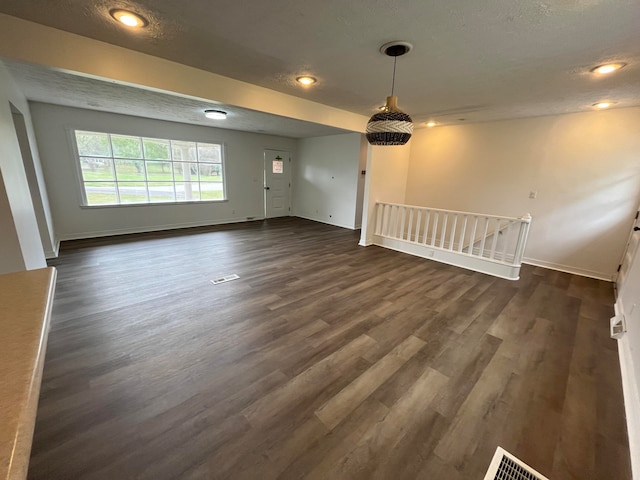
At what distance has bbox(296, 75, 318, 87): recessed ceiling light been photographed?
3.05m

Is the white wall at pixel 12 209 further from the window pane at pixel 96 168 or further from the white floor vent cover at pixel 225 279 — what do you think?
the window pane at pixel 96 168

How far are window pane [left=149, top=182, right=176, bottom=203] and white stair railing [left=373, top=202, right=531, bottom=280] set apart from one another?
15.9 ft

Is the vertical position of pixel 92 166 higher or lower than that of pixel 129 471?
higher

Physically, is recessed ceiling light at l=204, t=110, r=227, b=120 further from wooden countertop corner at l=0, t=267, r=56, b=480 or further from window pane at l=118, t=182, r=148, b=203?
wooden countertop corner at l=0, t=267, r=56, b=480

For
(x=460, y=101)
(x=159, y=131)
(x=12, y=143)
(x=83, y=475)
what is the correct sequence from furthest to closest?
(x=159, y=131), (x=460, y=101), (x=12, y=143), (x=83, y=475)

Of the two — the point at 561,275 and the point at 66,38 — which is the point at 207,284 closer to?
the point at 66,38

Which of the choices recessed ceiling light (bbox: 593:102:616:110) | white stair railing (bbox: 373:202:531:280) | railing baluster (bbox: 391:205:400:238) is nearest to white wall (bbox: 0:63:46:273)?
white stair railing (bbox: 373:202:531:280)

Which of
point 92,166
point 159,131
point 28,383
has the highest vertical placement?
point 159,131

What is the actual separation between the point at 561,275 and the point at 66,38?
6702mm

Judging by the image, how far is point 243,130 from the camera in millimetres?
6867

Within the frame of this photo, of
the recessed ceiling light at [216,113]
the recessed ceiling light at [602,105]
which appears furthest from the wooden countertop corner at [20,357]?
the recessed ceiling light at [602,105]

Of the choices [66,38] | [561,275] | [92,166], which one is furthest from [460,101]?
[92,166]

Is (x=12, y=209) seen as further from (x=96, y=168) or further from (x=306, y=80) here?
(x=96, y=168)

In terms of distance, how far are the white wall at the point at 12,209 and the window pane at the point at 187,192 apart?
3.43m
